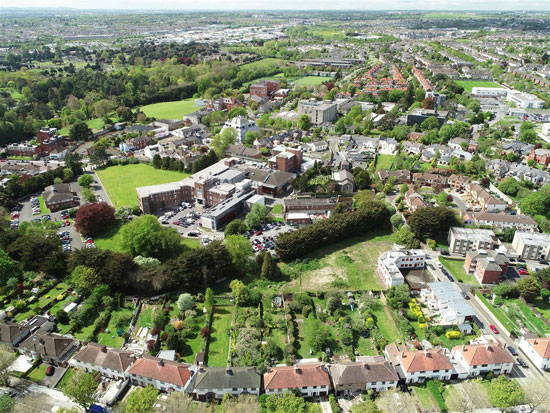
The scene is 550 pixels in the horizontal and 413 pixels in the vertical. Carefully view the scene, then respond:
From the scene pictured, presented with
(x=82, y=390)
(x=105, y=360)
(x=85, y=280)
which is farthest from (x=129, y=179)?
(x=82, y=390)

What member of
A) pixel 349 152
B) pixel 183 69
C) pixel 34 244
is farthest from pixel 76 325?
pixel 183 69

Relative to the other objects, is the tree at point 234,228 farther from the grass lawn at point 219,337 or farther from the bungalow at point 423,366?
the bungalow at point 423,366

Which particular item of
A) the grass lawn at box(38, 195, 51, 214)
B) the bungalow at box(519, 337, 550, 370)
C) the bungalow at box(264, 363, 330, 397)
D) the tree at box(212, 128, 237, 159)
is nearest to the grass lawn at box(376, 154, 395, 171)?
the tree at box(212, 128, 237, 159)

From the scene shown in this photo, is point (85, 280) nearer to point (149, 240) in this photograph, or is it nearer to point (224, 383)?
point (149, 240)

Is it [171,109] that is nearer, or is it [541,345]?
[541,345]

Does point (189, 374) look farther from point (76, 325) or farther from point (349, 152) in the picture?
point (349, 152)

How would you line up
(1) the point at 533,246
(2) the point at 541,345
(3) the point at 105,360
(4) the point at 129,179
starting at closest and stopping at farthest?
(3) the point at 105,360
(2) the point at 541,345
(1) the point at 533,246
(4) the point at 129,179

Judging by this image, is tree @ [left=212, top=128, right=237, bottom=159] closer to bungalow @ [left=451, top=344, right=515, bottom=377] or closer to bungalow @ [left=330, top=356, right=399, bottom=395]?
bungalow @ [left=330, top=356, right=399, bottom=395]
